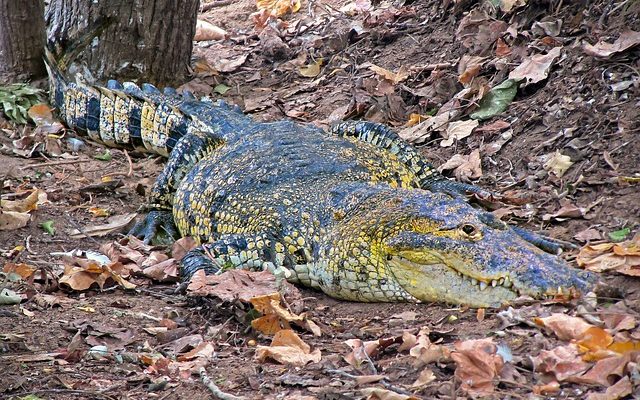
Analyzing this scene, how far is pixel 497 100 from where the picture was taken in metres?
6.61

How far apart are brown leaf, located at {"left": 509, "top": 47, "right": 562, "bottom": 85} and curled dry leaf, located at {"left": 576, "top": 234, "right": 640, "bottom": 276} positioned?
2284mm

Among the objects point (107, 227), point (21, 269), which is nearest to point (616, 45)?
point (107, 227)

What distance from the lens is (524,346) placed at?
3523mm

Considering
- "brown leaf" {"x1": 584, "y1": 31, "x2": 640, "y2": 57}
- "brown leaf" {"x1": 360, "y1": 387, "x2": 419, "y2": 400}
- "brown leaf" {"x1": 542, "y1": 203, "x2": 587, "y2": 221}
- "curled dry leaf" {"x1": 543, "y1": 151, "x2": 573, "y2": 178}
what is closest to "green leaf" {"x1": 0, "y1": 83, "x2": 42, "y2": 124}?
"curled dry leaf" {"x1": 543, "y1": 151, "x2": 573, "y2": 178}

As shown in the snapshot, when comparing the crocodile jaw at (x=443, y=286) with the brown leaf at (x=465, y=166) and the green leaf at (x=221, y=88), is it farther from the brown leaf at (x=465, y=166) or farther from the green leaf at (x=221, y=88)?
the green leaf at (x=221, y=88)

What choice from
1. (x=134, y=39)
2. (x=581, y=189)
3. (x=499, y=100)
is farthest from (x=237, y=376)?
(x=134, y=39)

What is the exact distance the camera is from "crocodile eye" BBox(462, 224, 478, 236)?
4.37 meters

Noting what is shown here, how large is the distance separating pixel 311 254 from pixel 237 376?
1.44m

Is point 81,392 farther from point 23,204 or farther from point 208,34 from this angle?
point 208,34

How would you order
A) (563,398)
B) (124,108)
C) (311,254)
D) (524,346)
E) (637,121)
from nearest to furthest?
(563,398), (524,346), (311,254), (637,121), (124,108)

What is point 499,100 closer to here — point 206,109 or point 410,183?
point 410,183

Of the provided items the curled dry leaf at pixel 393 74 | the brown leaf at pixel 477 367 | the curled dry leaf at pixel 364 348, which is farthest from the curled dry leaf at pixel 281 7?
the brown leaf at pixel 477 367

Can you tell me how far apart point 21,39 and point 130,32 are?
2.96 feet

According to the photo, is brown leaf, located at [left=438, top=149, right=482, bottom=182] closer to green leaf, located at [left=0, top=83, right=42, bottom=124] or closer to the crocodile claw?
the crocodile claw
